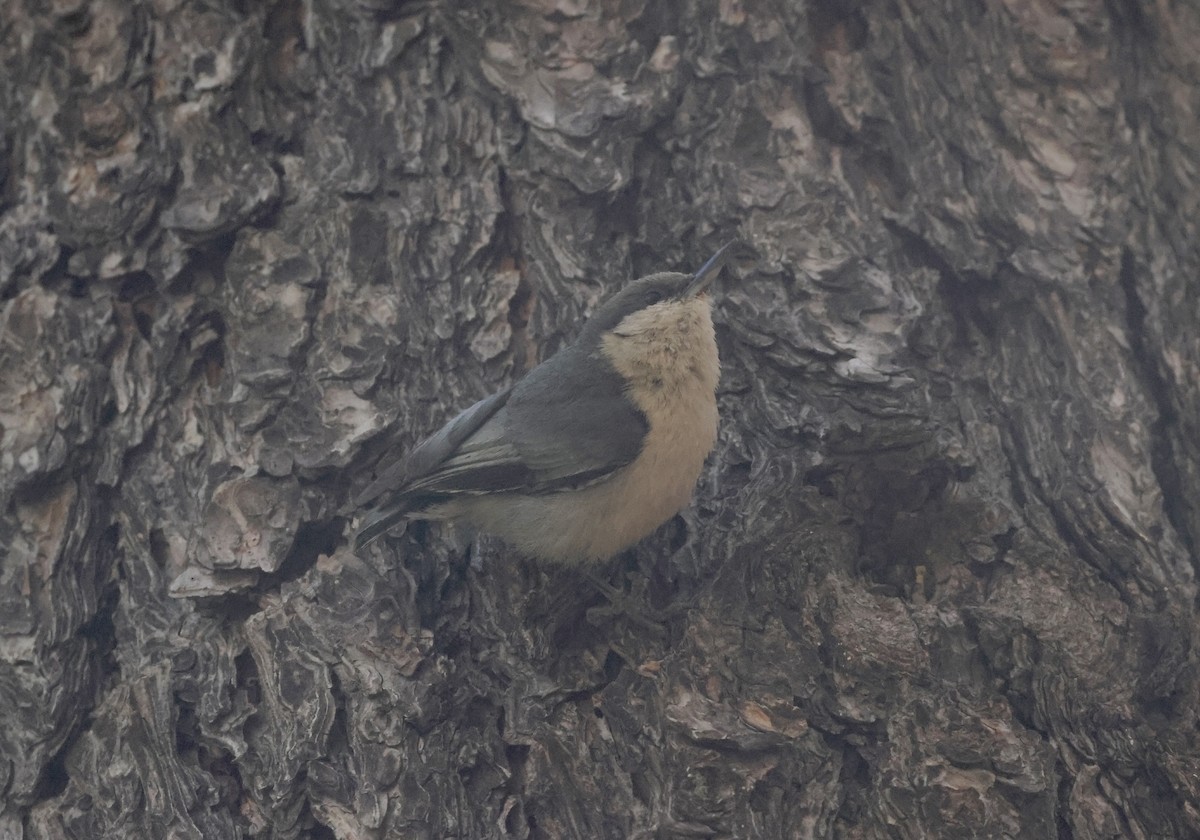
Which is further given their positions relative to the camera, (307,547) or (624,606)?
(307,547)

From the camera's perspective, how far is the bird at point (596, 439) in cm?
304

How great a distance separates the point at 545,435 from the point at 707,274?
2.17 ft

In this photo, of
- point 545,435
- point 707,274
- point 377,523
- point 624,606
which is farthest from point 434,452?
point 707,274

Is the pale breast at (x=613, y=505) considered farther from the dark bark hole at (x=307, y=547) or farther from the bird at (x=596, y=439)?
the dark bark hole at (x=307, y=547)

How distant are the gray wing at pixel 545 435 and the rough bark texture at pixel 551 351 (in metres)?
0.12

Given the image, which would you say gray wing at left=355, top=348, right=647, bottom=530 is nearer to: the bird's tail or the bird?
the bird

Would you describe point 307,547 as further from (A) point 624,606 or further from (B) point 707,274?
(B) point 707,274

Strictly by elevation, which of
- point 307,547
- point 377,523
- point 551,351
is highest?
point 551,351

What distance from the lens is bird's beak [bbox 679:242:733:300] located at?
3113 millimetres

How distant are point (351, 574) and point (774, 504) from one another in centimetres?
110

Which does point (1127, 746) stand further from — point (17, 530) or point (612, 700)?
point (17, 530)

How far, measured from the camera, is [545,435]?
322 centimetres

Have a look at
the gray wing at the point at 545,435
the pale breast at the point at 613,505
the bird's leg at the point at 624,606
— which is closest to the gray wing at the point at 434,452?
the gray wing at the point at 545,435

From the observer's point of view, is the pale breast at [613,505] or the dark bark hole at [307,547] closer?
the dark bark hole at [307,547]
